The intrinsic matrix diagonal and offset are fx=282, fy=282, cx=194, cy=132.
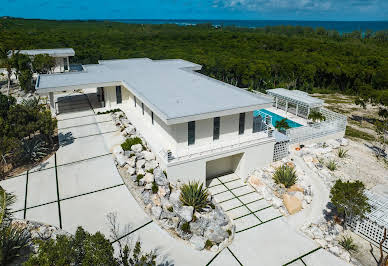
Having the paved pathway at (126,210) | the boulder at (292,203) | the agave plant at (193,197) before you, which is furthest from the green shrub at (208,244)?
the boulder at (292,203)

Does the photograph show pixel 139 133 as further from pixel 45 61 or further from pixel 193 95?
pixel 45 61

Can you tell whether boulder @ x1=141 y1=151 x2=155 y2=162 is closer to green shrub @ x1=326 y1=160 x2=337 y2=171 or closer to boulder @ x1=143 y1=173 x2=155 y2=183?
boulder @ x1=143 y1=173 x2=155 y2=183

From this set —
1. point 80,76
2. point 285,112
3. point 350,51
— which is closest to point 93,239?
point 80,76

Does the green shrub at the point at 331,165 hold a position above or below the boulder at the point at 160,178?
below

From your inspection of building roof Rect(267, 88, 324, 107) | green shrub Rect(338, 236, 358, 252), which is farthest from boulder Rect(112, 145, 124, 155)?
building roof Rect(267, 88, 324, 107)

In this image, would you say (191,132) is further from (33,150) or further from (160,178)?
(33,150)

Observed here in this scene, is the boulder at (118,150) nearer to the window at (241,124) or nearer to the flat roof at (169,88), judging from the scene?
the flat roof at (169,88)
